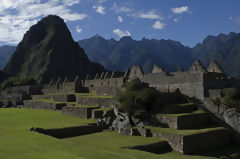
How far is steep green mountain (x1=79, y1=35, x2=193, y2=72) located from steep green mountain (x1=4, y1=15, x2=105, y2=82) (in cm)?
2268

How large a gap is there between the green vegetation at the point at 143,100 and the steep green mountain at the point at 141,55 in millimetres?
97887

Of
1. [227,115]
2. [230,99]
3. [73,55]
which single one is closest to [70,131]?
[227,115]

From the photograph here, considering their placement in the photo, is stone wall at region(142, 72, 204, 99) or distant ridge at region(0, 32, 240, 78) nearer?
stone wall at region(142, 72, 204, 99)

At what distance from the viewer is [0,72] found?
350ft

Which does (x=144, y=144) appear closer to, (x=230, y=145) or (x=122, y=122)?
(x=122, y=122)

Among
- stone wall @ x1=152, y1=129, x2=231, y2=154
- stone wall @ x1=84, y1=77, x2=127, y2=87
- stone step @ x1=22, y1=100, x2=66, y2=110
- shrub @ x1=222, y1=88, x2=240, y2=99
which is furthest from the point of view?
stone wall @ x1=84, y1=77, x2=127, y2=87

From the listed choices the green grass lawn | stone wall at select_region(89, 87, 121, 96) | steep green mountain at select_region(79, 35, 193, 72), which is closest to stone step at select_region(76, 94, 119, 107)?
stone wall at select_region(89, 87, 121, 96)

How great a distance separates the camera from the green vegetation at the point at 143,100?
790 inches

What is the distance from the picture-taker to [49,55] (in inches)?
5084

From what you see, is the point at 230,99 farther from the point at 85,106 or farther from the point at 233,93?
the point at 85,106

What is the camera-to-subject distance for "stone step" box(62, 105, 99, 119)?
942 inches

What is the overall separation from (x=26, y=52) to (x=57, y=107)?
12105 centimetres

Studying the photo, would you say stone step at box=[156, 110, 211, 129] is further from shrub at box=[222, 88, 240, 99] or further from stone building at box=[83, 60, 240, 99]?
stone building at box=[83, 60, 240, 99]

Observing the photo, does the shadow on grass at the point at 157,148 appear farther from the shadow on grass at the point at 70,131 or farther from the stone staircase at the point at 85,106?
the stone staircase at the point at 85,106
